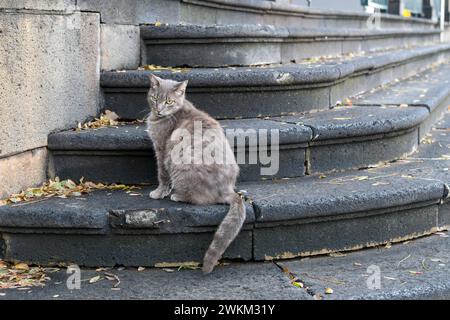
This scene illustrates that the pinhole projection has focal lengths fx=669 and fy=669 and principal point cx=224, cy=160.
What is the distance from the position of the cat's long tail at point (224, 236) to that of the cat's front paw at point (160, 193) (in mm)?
483

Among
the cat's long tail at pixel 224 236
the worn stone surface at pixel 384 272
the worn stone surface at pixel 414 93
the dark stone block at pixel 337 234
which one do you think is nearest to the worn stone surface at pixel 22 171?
the cat's long tail at pixel 224 236

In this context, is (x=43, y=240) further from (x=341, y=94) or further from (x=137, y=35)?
(x=341, y=94)

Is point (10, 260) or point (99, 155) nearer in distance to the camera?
point (10, 260)

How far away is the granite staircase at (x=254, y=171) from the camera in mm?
3586

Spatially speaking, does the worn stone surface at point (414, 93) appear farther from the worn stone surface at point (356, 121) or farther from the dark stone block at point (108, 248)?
the dark stone block at point (108, 248)

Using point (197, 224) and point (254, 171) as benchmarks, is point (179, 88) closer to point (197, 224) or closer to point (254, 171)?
point (254, 171)

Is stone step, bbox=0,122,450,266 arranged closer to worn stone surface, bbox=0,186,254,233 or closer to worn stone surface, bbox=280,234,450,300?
worn stone surface, bbox=0,186,254,233

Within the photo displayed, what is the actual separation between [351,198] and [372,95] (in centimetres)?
288

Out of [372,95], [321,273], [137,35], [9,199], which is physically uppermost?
[137,35]

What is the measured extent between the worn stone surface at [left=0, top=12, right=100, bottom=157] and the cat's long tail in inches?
51.8

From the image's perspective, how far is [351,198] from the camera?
12.4 ft

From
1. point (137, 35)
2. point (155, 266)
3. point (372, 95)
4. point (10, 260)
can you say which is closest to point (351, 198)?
point (155, 266)

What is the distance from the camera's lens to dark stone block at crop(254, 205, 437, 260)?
3.71 m

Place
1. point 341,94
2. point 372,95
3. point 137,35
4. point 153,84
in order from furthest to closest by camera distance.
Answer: point 372,95
point 341,94
point 137,35
point 153,84
